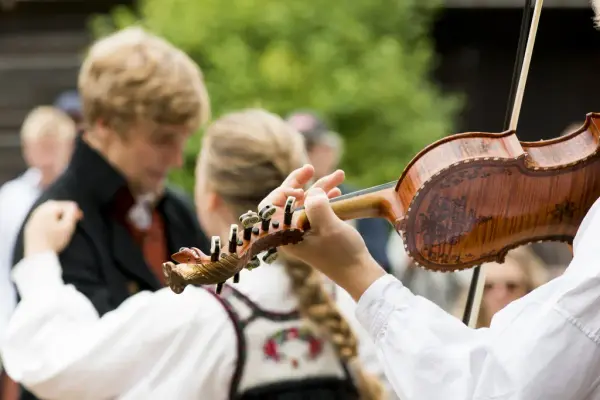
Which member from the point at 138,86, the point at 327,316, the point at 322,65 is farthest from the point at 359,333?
A: the point at 322,65

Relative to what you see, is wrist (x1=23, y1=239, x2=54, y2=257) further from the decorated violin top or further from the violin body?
the violin body

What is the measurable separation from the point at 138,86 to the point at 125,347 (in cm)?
82

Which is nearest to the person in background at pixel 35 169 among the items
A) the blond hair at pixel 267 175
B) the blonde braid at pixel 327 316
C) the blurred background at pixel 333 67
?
the blurred background at pixel 333 67

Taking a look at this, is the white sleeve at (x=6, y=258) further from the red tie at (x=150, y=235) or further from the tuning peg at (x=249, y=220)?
the tuning peg at (x=249, y=220)

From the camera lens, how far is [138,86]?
9.16 feet

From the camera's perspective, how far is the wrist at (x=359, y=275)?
5.71 feet

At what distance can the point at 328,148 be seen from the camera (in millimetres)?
5613

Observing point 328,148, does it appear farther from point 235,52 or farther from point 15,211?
point 235,52

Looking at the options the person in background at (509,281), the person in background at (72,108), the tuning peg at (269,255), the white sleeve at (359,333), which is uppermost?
the tuning peg at (269,255)

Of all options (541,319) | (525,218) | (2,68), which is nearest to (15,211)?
(525,218)

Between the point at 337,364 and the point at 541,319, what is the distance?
2.72 feet

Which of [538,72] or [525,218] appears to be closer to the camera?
[525,218]

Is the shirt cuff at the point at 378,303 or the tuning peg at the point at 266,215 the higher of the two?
the tuning peg at the point at 266,215

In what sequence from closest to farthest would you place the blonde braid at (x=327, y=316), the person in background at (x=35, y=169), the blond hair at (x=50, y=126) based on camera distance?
the blonde braid at (x=327, y=316) → the person in background at (x=35, y=169) → the blond hair at (x=50, y=126)
